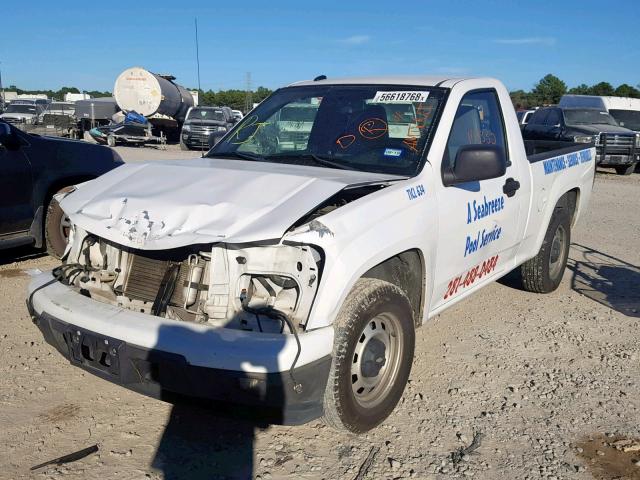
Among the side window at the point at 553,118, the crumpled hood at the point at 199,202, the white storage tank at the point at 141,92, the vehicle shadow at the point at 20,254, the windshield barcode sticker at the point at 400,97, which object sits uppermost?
the white storage tank at the point at 141,92

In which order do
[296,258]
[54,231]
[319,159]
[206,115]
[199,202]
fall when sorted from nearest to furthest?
[296,258] → [199,202] → [319,159] → [54,231] → [206,115]

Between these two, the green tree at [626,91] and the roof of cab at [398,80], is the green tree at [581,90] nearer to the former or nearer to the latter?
the green tree at [626,91]

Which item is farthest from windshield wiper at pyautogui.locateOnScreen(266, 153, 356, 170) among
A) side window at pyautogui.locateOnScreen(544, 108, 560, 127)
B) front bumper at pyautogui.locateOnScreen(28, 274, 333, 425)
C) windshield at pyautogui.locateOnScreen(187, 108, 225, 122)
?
windshield at pyautogui.locateOnScreen(187, 108, 225, 122)

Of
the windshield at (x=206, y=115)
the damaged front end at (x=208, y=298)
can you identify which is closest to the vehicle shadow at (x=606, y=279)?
the damaged front end at (x=208, y=298)

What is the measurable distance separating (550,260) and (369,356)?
3.10 m

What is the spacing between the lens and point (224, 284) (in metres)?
2.98

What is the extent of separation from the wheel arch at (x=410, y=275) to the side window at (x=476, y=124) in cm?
66

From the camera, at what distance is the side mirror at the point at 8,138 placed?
596cm

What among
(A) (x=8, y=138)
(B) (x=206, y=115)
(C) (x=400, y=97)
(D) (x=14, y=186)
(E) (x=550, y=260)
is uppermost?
(C) (x=400, y=97)

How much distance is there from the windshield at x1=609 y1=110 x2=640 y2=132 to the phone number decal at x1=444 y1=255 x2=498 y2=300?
1723 cm

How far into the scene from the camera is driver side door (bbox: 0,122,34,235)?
5930mm

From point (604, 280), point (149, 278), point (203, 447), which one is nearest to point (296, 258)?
point (149, 278)

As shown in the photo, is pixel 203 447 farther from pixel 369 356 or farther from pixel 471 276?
pixel 471 276

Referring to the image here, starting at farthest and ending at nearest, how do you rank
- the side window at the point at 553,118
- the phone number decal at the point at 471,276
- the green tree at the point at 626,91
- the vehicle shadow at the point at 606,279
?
1. the green tree at the point at 626,91
2. the side window at the point at 553,118
3. the vehicle shadow at the point at 606,279
4. the phone number decal at the point at 471,276
